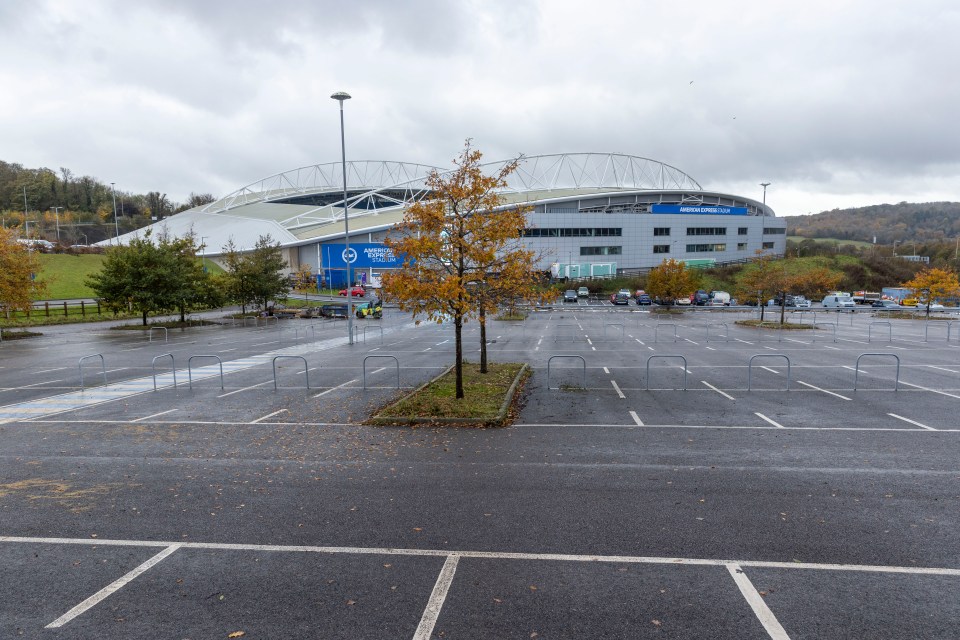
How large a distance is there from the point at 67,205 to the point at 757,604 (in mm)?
150779

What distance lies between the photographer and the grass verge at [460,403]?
10.8 metres

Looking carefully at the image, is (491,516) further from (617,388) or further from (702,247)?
(702,247)

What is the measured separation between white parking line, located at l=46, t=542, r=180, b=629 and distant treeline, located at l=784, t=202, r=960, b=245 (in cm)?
14261

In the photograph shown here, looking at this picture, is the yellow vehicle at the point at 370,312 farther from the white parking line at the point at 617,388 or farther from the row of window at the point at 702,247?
the row of window at the point at 702,247

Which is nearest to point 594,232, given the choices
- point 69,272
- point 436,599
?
point 69,272

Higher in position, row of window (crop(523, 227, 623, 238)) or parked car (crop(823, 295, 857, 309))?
row of window (crop(523, 227, 623, 238))

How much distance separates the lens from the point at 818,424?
1059 cm

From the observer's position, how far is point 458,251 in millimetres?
11906

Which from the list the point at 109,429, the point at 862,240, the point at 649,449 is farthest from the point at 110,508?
the point at 862,240

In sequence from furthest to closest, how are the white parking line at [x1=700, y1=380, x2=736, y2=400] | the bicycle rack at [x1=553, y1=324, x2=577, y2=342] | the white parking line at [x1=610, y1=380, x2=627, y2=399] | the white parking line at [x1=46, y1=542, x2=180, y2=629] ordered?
the bicycle rack at [x1=553, y1=324, x2=577, y2=342]
the white parking line at [x1=610, y1=380, x2=627, y2=399]
the white parking line at [x1=700, y1=380, x2=736, y2=400]
the white parking line at [x1=46, y1=542, x2=180, y2=629]

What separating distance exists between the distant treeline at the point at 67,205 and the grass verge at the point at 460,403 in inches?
4247

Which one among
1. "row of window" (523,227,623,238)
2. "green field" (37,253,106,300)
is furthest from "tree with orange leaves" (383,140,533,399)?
"row of window" (523,227,623,238)

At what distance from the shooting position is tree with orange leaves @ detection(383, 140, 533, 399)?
11344mm

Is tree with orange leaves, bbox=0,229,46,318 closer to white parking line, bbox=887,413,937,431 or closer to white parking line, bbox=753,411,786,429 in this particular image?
white parking line, bbox=753,411,786,429
